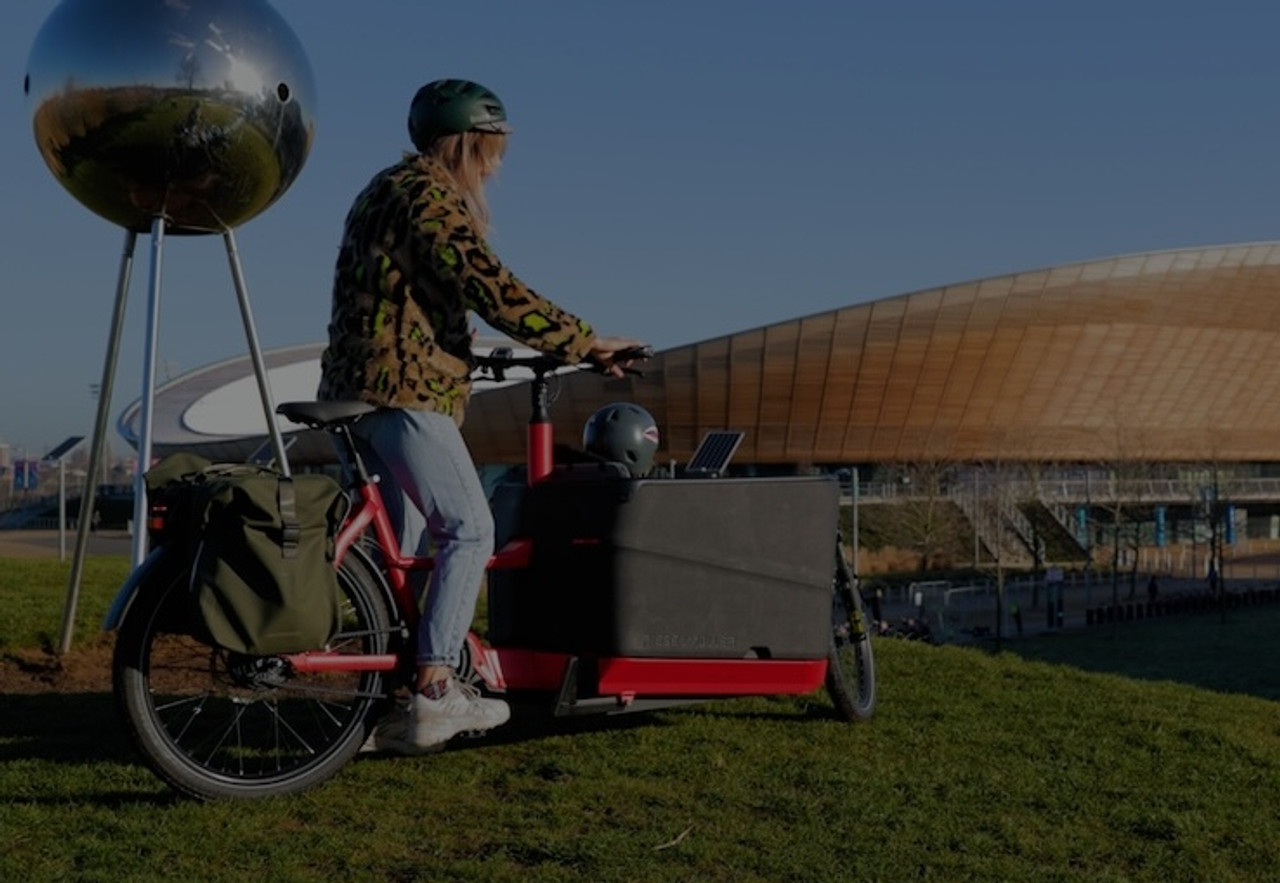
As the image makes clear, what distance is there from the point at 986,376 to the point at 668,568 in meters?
59.2

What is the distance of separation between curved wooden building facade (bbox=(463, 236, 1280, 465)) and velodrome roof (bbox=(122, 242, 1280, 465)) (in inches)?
3.0

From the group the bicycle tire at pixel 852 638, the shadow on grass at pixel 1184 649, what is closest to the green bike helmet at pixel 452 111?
the bicycle tire at pixel 852 638

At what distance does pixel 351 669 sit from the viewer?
4.02 m

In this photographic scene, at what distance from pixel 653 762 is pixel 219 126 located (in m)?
4.20

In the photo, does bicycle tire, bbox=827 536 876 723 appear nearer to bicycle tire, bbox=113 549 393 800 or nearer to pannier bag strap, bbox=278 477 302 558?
bicycle tire, bbox=113 549 393 800

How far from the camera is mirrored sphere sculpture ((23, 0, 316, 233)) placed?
6.84 meters

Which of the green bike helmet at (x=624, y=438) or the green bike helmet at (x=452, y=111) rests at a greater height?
the green bike helmet at (x=452, y=111)

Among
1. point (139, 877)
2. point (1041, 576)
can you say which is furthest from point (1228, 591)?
point (139, 877)

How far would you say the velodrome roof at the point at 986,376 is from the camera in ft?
189

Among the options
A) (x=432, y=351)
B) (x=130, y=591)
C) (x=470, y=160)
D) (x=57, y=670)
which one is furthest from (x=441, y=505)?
(x=57, y=670)

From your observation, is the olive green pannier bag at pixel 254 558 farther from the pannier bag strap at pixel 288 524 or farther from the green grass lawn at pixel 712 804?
the green grass lawn at pixel 712 804

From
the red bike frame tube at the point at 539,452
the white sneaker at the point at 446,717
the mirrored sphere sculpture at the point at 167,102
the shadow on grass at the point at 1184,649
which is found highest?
the mirrored sphere sculpture at the point at 167,102

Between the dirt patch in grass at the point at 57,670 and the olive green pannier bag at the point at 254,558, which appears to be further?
the dirt patch in grass at the point at 57,670

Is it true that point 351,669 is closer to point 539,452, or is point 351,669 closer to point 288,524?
point 288,524
